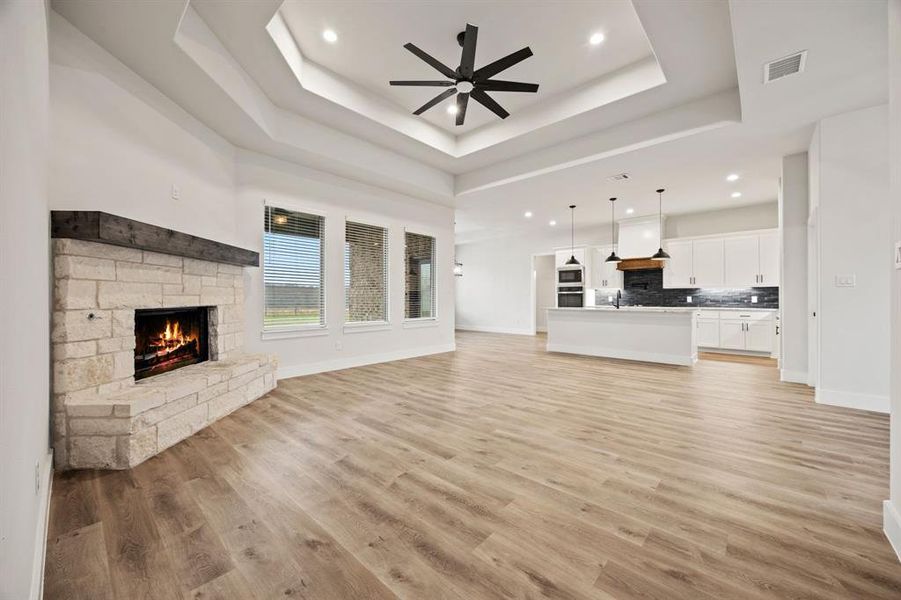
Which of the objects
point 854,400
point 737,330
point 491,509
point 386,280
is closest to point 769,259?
point 737,330

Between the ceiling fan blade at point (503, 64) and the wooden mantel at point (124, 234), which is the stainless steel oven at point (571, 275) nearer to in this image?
the ceiling fan blade at point (503, 64)

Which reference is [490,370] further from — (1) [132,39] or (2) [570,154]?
(1) [132,39]

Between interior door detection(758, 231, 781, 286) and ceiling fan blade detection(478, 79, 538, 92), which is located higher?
ceiling fan blade detection(478, 79, 538, 92)

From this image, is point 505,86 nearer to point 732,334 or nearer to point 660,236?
point 660,236

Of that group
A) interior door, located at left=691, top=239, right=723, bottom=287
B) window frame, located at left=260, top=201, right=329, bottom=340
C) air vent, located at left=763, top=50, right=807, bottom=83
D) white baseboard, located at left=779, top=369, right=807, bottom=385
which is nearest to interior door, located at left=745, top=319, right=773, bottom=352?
interior door, located at left=691, top=239, right=723, bottom=287

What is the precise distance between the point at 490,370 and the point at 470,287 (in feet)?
23.8

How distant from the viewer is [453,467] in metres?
2.35

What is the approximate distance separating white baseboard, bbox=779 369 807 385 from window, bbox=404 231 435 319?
546cm

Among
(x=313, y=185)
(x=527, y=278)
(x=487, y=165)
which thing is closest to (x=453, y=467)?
(x=313, y=185)

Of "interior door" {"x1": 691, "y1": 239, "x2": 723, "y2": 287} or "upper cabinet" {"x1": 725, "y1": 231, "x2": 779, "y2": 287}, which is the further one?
"interior door" {"x1": 691, "y1": 239, "x2": 723, "y2": 287}

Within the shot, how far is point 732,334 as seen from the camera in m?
7.52

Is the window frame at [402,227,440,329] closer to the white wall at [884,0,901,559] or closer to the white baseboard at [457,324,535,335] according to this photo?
the white baseboard at [457,324,535,335]

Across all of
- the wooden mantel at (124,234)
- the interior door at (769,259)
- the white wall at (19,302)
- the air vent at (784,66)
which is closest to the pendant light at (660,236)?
the interior door at (769,259)

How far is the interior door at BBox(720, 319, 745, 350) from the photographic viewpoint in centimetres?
742
